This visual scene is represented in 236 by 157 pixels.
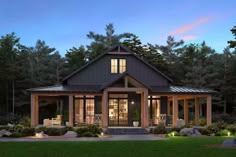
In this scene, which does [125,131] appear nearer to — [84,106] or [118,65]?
[84,106]

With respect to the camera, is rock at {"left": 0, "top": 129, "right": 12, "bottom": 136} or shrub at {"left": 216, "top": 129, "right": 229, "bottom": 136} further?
shrub at {"left": 216, "top": 129, "right": 229, "bottom": 136}

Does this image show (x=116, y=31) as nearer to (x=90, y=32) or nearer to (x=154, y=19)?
(x=90, y=32)

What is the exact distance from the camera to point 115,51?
3275cm

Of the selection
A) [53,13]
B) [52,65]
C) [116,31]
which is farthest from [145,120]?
[116,31]

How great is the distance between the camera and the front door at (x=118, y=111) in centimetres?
3155

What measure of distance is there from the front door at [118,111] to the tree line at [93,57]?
50.9 feet

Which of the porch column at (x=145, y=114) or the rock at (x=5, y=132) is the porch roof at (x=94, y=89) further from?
the rock at (x=5, y=132)

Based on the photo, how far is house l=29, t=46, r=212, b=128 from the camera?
97.2ft

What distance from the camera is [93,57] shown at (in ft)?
177

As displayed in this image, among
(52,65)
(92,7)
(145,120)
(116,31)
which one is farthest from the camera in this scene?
(116,31)

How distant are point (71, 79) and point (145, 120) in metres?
7.23

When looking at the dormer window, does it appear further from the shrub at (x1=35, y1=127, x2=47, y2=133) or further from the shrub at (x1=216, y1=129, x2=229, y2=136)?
the shrub at (x1=216, y1=129, x2=229, y2=136)

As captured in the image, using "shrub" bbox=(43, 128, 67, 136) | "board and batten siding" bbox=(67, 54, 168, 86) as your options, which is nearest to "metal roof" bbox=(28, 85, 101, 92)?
"board and batten siding" bbox=(67, 54, 168, 86)

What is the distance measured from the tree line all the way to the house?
13969 mm
